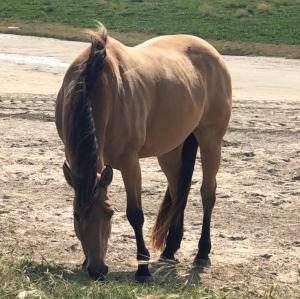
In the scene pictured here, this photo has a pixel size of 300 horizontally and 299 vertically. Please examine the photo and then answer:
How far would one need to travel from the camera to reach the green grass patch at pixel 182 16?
1107 inches

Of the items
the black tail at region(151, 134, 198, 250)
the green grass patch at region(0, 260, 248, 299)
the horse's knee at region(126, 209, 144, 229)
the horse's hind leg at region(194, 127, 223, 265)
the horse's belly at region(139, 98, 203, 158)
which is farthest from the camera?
the horse's hind leg at region(194, 127, 223, 265)

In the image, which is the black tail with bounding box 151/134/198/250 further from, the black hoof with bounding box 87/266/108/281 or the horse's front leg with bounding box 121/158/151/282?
the black hoof with bounding box 87/266/108/281

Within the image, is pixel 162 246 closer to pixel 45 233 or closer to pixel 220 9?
pixel 45 233

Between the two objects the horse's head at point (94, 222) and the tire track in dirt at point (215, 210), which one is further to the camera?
the tire track in dirt at point (215, 210)

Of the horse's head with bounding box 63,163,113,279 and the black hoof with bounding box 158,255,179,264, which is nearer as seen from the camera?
the horse's head with bounding box 63,163,113,279

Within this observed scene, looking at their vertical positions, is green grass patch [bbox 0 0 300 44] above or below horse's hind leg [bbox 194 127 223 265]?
below

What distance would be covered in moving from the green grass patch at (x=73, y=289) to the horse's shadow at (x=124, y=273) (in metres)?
0.01

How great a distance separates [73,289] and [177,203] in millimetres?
2101

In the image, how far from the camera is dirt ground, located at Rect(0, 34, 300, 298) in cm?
628

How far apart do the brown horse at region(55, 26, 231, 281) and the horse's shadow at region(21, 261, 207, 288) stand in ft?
0.43

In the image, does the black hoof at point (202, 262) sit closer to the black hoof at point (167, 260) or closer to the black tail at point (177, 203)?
the black hoof at point (167, 260)

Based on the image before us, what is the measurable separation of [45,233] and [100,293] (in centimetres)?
221

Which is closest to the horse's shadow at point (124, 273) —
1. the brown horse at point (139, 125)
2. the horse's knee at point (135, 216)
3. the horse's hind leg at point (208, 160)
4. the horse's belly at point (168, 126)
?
the brown horse at point (139, 125)

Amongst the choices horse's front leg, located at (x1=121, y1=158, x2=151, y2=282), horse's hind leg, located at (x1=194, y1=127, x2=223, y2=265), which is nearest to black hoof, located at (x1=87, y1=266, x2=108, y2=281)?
horse's front leg, located at (x1=121, y1=158, x2=151, y2=282)
